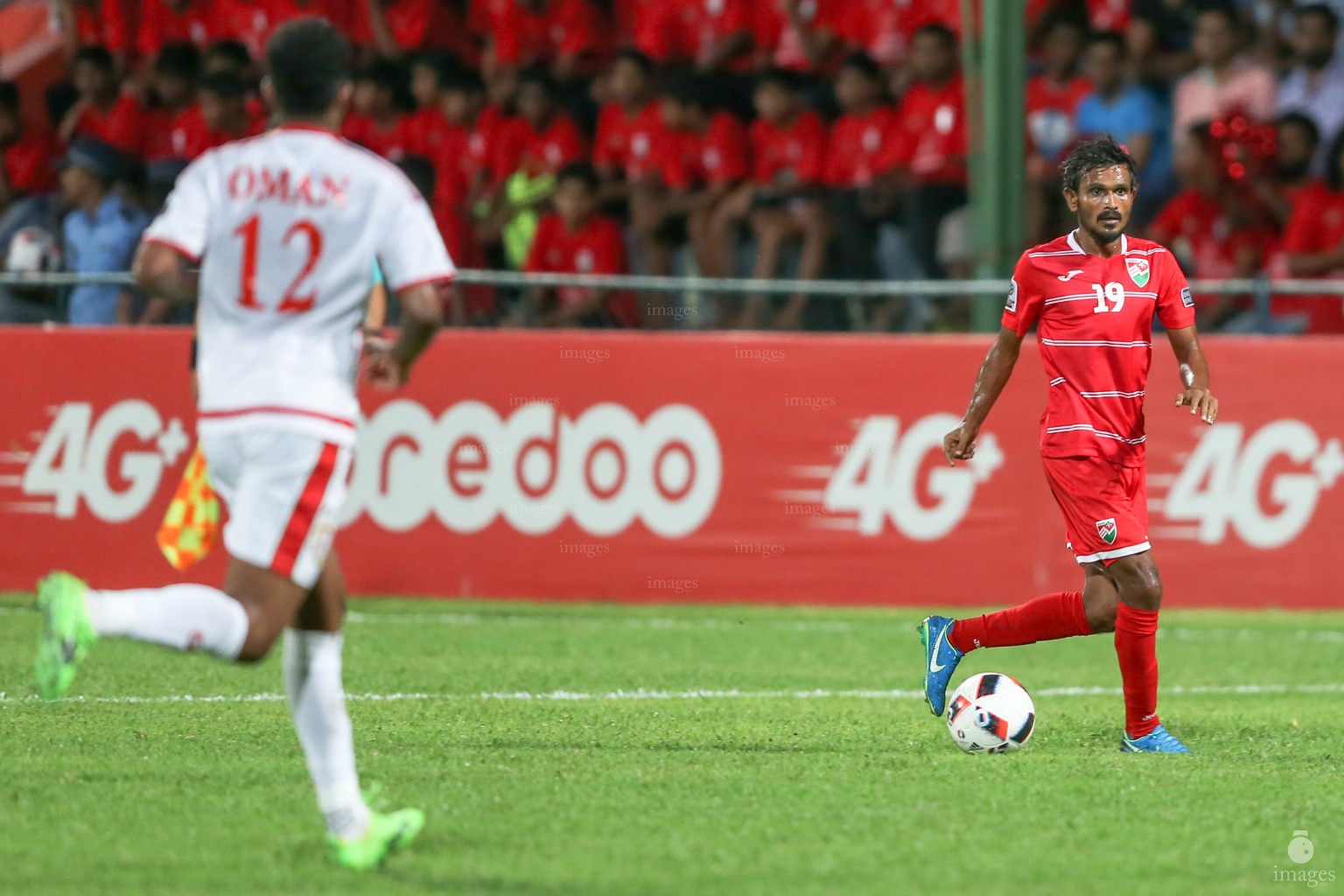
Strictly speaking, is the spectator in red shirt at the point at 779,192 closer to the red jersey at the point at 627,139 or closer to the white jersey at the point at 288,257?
the red jersey at the point at 627,139

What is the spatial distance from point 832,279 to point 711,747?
24.1ft

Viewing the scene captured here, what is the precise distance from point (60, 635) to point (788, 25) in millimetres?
11903

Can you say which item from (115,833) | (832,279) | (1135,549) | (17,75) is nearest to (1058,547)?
(832,279)

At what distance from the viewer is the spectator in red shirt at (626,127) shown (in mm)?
14406

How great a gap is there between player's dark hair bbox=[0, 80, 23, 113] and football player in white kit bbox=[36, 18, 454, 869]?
39.8 ft

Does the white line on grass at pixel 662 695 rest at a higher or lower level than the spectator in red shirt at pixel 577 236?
lower

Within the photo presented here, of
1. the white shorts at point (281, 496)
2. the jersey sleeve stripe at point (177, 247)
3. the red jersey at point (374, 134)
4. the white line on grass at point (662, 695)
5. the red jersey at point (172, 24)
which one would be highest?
the red jersey at point (172, 24)

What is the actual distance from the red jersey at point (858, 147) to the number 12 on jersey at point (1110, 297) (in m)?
7.01

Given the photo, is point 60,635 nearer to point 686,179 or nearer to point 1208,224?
point 686,179

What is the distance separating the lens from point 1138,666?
685 cm

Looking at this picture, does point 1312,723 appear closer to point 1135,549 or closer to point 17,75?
point 1135,549

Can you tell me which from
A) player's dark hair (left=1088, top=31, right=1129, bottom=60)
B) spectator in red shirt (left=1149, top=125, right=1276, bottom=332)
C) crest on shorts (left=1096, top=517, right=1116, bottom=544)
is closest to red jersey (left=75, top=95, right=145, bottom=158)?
player's dark hair (left=1088, top=31, right=1129, bottom=60)

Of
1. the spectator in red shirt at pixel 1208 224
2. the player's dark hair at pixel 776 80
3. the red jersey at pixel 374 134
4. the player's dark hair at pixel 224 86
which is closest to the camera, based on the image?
the spectator in red shirt at pixel 1208 224

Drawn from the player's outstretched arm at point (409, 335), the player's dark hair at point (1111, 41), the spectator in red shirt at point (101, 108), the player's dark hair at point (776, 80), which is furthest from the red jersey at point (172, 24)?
the player's outstretched arm at point (409, 335)
